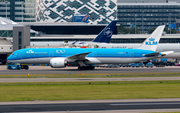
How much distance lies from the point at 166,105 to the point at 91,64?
Answer: 40.6 meters

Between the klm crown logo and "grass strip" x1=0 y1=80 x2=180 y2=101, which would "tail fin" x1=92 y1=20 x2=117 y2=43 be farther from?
"grass strip" x1=0 y1=80 x2=180 y2=101

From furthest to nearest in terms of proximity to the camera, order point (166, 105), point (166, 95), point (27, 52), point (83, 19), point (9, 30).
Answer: point (83, 19), point (9, 30), point (27, 52), point (166, 95), point (166, 105)

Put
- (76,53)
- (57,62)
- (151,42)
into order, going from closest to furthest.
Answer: (57,62), (76,53), (151,42)

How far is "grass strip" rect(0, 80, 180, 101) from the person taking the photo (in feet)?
92.9

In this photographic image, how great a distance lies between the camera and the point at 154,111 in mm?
22234

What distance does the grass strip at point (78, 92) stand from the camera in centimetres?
2831

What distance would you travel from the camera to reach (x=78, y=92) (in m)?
31.3

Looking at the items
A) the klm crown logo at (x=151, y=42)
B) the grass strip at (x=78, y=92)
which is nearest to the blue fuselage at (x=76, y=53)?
the klm crown logo at (x=151, y=42)

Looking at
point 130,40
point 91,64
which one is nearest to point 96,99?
point 91,64

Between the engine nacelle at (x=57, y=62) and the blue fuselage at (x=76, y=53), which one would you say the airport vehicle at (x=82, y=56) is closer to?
the blue fuselage at (x=76, y=53)

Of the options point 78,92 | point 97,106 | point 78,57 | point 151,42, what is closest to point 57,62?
point 78,57

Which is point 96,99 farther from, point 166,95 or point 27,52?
point 27,52

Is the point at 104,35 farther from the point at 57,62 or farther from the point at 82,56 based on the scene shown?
the point at 57,62

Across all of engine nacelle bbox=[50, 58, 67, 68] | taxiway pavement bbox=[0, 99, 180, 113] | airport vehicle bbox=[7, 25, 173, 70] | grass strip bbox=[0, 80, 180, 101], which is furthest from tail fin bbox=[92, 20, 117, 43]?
taxiway pavement bbox=[0, 99, 180, 113]
